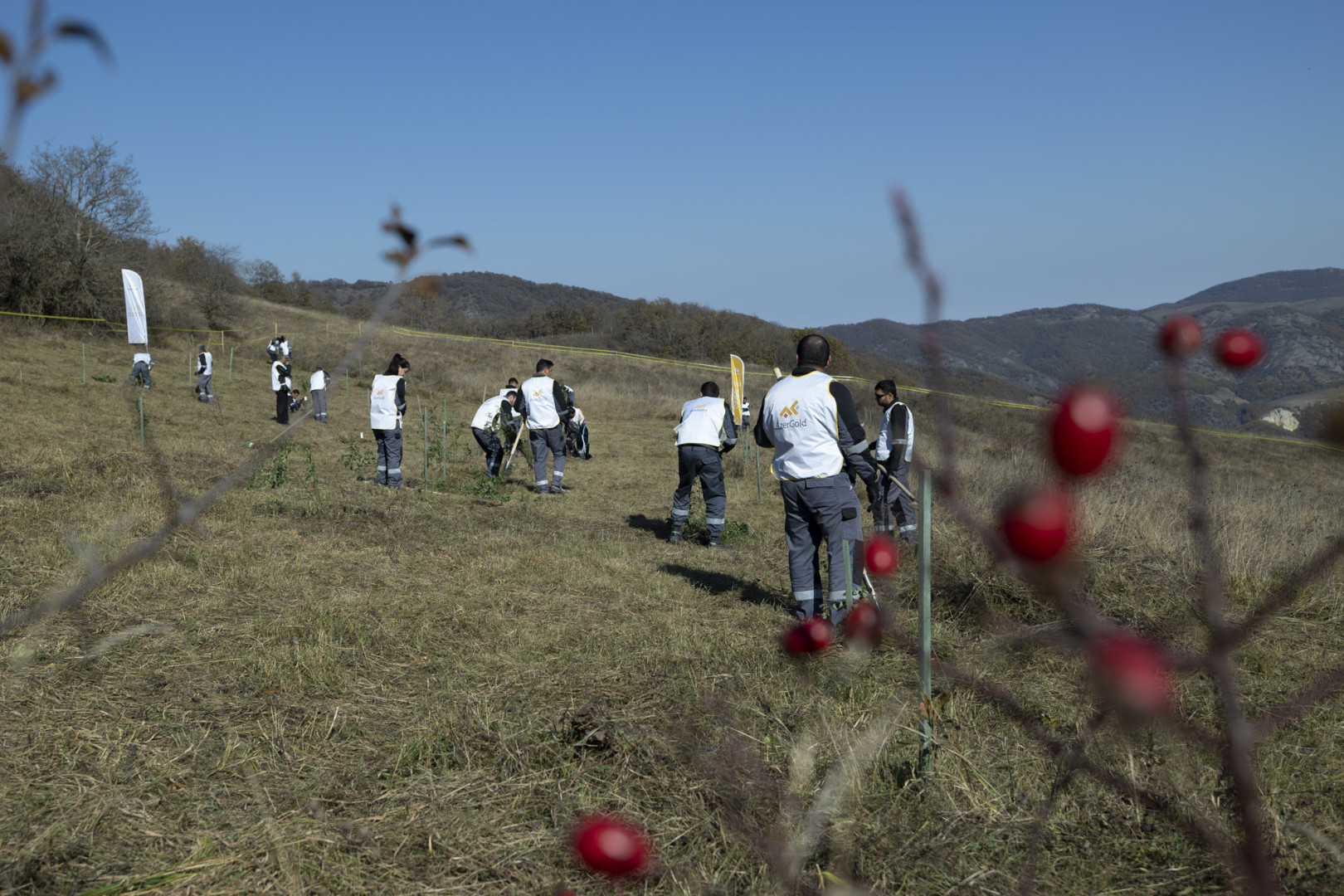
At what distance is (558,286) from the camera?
12669 cm

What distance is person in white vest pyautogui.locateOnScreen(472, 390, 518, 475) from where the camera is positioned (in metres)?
12.2

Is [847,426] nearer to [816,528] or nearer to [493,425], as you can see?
[816,528]

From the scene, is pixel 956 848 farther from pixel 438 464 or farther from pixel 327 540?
pixel 438 464

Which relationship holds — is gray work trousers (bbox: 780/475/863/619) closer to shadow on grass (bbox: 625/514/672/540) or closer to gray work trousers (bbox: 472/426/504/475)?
shadow on grass (bbox: 625/514/672/540)

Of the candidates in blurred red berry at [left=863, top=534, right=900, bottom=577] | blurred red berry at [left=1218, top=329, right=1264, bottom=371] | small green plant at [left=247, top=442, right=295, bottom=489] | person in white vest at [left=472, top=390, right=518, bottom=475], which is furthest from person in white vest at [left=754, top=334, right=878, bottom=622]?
person in white vest at [left=472, top=390, right=518, bottom=475]


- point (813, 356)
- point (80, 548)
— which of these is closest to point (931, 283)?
point (80, 548)

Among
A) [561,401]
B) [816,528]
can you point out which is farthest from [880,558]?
[561,401]

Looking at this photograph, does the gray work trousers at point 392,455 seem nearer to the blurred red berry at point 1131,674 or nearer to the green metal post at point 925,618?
the green metal post at point 925,618

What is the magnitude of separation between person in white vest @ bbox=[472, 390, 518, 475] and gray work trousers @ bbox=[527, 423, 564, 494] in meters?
1.04

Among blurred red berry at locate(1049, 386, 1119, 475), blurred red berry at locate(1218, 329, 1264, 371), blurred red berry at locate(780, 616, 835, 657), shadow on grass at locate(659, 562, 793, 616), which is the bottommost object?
shadow on grass at locate(659, 562, 793, 616)

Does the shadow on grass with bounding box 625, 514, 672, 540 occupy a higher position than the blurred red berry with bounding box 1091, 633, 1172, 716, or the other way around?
the blurred red berry with bounding box 1091, 633, 1172, 716

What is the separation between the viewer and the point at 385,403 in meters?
10.7

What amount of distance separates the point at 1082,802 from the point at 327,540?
6283mm

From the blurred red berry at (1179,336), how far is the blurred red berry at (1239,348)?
3.3 inches
